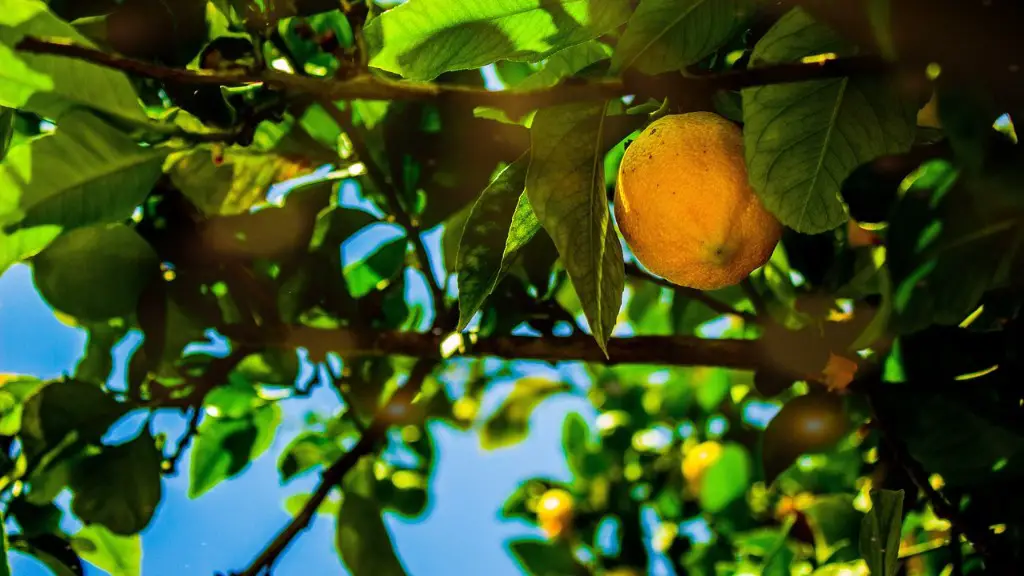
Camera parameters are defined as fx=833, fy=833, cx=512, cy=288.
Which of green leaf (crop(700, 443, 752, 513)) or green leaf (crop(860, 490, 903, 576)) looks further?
green leaf (crop(700, 443, 752, 513))

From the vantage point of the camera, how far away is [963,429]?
947 mm

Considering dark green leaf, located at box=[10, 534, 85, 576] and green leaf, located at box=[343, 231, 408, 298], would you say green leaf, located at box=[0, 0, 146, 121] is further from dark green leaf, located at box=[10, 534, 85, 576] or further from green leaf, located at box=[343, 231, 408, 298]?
dark green leaf, located at box=[10, 534, 85, 576]

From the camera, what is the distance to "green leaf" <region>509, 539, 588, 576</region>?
1.86 metres

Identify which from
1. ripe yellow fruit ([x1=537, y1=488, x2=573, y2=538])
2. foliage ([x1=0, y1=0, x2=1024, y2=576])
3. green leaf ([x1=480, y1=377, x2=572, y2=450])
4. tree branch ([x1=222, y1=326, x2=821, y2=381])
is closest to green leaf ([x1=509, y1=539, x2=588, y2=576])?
foliage ([x1=0, y1=0, x2=1024, y2=576])

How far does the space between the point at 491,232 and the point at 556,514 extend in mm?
1574

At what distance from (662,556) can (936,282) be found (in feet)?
4.97

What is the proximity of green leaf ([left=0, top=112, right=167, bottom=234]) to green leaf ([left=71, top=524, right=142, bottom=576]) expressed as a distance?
0.63 metres

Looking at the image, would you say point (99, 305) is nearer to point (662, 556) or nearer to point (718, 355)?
point (718, 355)

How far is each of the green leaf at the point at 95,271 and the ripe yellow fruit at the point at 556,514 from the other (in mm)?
1331

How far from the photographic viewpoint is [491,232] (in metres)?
0.74

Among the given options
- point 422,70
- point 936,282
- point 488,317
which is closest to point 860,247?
point 488,317

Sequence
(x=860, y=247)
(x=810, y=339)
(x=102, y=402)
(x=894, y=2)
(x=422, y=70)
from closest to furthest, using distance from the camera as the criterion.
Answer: (x=894, y=2) → (x=422, y=70) → (x=810, y=339) → (x=102, y=402) → (x=860, y=247)

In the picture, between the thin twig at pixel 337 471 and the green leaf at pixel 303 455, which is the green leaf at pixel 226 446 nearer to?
the green leaf at pixel 303 455

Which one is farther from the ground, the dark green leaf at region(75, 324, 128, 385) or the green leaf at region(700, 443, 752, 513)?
the dark green leaf at region(75, 324, 128, 385)
